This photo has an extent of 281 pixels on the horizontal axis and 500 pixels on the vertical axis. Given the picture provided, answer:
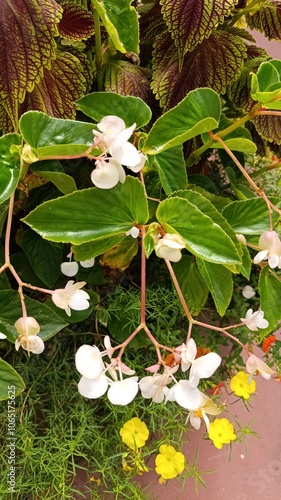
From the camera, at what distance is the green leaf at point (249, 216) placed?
50cm

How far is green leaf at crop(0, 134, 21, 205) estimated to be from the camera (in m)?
0.41

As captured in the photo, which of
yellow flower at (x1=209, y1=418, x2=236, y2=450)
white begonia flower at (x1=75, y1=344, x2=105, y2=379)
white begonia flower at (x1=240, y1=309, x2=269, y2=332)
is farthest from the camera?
yellow flower at (x1=209, y1=418, x2=236, y2=450)

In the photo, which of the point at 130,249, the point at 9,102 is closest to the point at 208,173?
the point at 130,249

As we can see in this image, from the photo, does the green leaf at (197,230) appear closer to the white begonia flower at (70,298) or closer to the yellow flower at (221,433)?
the white begonia flower at (70,298)

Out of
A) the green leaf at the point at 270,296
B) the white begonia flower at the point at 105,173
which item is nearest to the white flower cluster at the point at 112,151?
the white begonia flower at the point at 105,173

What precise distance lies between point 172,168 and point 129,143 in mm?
140

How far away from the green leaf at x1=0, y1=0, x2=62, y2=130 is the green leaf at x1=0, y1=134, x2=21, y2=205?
0.05 metres

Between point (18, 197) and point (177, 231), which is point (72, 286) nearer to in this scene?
point (177, 231)

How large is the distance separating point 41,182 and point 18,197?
40 mm

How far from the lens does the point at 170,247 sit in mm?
362

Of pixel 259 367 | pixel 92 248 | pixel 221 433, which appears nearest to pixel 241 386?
pixel 221 433

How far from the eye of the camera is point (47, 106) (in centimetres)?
52

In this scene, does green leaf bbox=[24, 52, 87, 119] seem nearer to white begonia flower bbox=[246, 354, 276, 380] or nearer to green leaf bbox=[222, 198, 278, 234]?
green leaf bbox=[222, 198, 278, 234]

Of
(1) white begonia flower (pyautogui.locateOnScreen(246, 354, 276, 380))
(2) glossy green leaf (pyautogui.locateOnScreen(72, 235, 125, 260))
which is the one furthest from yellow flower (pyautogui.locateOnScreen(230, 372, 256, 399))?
(2) glossy green leaf (pyautogui.locateOnScreen(72, 235, 125, 260))
